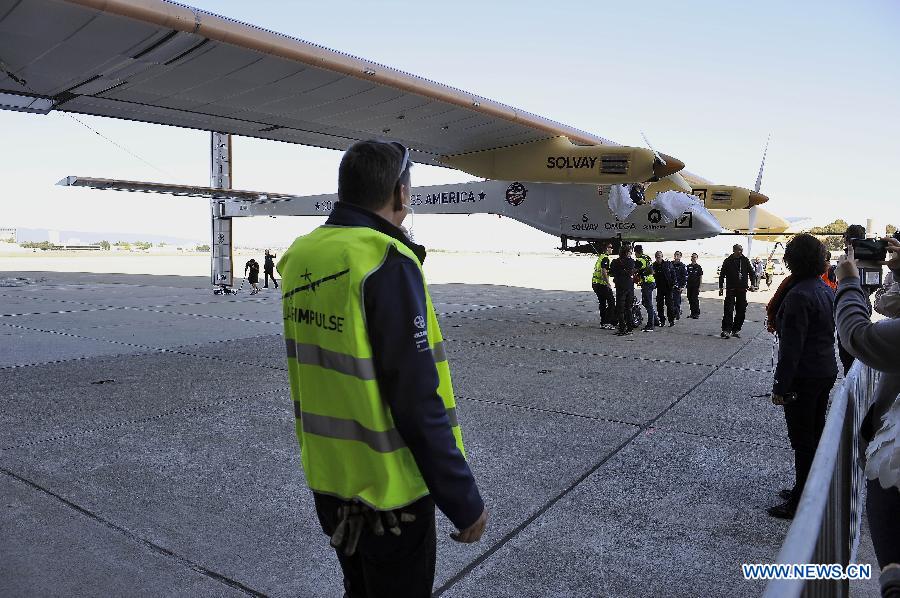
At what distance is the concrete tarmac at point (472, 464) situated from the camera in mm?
2740

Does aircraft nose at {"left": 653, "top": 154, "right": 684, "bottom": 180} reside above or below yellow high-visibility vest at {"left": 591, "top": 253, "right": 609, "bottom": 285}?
above

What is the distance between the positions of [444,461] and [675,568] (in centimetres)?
202

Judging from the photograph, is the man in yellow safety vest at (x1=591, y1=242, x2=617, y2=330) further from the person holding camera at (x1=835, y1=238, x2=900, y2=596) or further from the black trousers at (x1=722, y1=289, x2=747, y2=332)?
the person holding camera at (x1=835, y1=238, x2=900, y2=596)

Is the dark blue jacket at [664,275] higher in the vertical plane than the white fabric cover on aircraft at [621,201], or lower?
lower

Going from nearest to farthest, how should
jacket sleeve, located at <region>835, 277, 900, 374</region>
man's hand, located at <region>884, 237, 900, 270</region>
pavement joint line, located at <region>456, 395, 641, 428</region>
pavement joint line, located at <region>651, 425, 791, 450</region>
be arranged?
jacket sleeve, located at <region>835, 277, 900, 374</region>, man's hand, located at <region>884, 237, 900, 270</region>, pavement joint line, located at <region>651, 425, 791, 450</region>, pavement joint line, located at <region>456, 395, 641, 428</region>

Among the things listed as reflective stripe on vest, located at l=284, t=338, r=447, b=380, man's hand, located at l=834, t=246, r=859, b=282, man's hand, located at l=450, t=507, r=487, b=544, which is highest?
man's hand, located at l=834, t=246, r=859, b=282

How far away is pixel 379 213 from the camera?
5.31 ft

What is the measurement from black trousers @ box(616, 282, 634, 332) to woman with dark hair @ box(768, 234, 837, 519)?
275 inches

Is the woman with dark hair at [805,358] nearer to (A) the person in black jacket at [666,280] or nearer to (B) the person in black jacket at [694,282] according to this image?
(A) the person in black jacket at [666,280]

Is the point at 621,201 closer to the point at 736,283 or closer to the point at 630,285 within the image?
the point at 630,285

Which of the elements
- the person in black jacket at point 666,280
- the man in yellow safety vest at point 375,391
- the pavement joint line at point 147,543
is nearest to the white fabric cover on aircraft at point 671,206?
the person in black jacket at point 666,280

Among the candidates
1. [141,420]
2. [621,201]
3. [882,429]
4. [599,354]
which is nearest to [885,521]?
[882,429]

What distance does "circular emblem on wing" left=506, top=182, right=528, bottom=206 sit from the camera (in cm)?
1284

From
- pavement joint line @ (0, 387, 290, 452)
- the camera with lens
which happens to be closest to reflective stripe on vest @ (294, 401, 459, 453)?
the camera with lens
